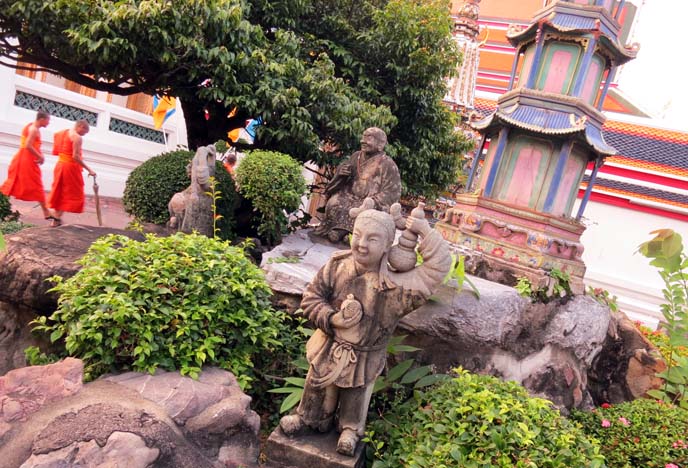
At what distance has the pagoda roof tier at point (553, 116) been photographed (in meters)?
5.91

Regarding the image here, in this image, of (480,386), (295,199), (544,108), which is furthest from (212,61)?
(480,386)

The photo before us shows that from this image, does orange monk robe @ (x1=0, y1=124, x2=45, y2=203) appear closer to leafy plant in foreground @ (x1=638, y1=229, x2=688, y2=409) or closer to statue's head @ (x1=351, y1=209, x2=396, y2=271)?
statue's head @ (x1=351, y1=209, x2=396, y2=271)

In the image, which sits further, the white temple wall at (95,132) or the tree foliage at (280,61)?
the white temple wall at (95,132)

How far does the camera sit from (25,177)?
6.96 m

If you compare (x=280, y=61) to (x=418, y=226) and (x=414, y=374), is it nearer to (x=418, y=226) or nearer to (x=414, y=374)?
(x=418, y=226)

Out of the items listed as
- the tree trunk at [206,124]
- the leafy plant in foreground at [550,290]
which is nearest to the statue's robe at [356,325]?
the leafy plant in foreground at [550,290]

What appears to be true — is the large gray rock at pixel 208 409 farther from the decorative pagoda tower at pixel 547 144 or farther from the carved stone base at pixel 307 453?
the decorative pagoda tower at pixel 547 144

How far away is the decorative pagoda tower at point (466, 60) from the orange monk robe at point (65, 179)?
8896 millimetres

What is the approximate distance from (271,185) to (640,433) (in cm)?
446

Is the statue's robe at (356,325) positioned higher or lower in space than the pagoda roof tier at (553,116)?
lower

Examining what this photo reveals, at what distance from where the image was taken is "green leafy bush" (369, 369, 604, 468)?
2.47 metres

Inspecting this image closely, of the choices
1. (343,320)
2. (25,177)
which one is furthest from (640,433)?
(25,177)

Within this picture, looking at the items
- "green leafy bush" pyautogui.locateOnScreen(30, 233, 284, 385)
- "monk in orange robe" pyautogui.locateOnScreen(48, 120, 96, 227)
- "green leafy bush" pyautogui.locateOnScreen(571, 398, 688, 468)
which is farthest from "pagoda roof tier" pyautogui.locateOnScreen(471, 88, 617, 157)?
"monk in orange robe" pyautogui.locateOnScreen(48, 120, 96, 227)

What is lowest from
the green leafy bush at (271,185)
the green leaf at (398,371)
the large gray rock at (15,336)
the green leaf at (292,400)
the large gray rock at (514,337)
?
the large gray rock at (15,336)
